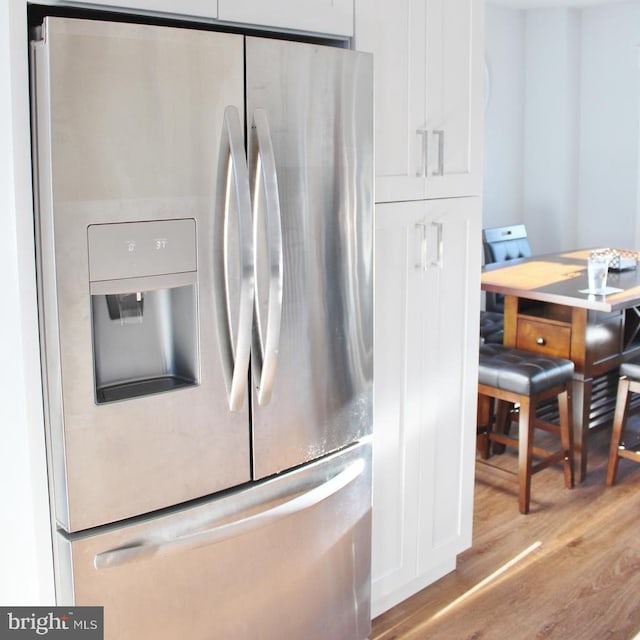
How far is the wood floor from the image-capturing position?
248 centimetres

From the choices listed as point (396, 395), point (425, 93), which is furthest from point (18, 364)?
point (425, 93)

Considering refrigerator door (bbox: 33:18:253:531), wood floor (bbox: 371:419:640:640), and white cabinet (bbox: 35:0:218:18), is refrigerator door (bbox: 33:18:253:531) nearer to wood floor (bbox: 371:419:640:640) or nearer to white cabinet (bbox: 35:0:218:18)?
white cabinet (bbox: 35:0:218:18)

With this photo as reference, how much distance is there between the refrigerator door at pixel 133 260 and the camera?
1543mm

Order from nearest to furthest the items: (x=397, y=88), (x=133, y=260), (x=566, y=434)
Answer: (x=133, y=260) < (x=397, y=88) < (x=566, y=434)

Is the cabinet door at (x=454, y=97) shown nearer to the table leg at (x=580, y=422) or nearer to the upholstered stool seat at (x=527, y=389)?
the upholstered stool seat at (x=527, y=389)

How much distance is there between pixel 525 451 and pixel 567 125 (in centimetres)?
387

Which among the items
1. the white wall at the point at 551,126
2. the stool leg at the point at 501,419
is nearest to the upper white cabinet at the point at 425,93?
the stool leg at the point at 501,419

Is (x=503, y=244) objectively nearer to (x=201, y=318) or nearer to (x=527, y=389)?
(x=527, y=389)

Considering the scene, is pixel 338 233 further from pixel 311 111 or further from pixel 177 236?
pixel 177 236

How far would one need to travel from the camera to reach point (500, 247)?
5.04 m

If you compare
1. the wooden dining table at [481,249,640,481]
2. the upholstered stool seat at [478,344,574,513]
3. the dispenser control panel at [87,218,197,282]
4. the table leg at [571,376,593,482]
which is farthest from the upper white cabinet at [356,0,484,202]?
the table leg at [571,376,593,482]

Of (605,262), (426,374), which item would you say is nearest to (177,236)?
(426,374)

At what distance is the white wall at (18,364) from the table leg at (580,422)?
2.47m

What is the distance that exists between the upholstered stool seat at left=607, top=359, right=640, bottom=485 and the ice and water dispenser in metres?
2.28
